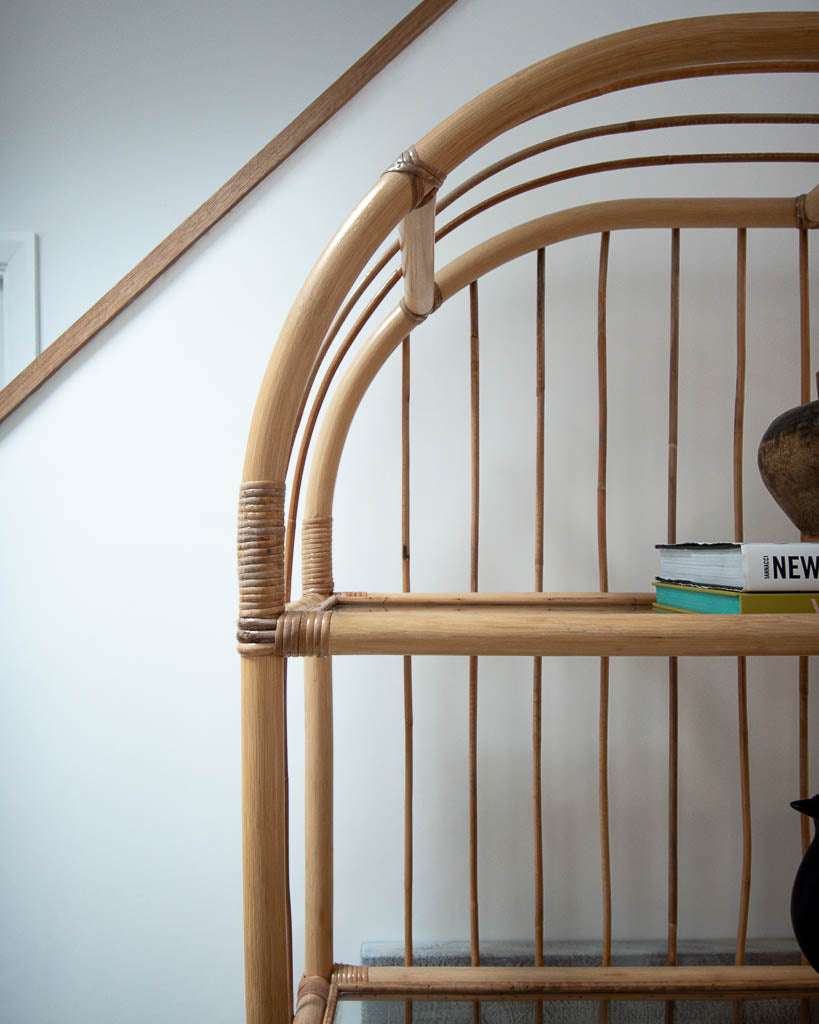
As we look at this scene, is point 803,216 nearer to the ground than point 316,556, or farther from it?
farther from it

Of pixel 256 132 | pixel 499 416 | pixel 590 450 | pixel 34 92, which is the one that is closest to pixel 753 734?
pixel 590 450

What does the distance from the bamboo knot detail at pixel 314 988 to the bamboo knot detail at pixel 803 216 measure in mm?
1108

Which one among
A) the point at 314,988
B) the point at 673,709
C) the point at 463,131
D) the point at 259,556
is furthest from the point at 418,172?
the point at 314,988

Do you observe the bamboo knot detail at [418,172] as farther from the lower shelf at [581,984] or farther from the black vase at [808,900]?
the lower shelf at [581,984]

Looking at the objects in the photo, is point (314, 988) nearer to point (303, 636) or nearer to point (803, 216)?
point (303, 636)

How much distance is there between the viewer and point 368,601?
29.7 inches

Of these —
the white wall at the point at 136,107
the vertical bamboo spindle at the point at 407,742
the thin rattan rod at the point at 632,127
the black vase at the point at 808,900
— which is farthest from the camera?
the white wall at the point at 136,107

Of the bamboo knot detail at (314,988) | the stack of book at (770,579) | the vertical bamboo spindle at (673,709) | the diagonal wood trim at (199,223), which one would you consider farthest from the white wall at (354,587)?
the stack of book at (770,579)

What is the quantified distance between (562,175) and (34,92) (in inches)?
40.2

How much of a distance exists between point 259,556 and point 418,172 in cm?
30

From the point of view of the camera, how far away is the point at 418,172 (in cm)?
43

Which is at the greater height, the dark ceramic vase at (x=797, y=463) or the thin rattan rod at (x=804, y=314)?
the thin rattan rod at (x=804, y=314)

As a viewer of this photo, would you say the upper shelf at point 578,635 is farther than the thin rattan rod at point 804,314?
No

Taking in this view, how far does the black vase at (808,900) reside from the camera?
1.83 ft
